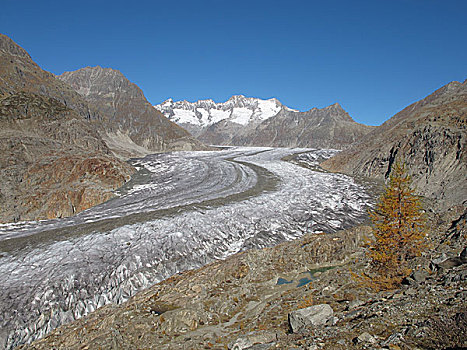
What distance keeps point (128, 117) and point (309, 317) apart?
113671 millimetres

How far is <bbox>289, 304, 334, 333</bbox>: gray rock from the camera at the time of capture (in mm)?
6836

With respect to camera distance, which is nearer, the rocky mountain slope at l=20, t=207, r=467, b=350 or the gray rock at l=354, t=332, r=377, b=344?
the gray rock at l=354, t=332, r=377, b=344

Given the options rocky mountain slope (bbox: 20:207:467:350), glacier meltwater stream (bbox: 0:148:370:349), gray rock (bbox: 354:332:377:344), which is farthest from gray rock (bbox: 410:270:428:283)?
glacier meltwater stream (bbox: 0:148:370:349)

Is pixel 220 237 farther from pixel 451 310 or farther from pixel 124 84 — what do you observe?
pixel 124 84

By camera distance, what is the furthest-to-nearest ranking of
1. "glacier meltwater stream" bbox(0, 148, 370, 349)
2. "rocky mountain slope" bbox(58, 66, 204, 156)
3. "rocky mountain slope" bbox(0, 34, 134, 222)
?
"rocky mountain slope" bbox(58, 66, 204, 156)
"rocky mountain slope" bbox(0, 34, 134, 222)
"glacier meltwater stream" bbox(0, 148, 370, 349)

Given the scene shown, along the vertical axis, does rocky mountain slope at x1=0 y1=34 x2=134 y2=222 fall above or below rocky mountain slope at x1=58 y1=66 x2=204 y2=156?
below

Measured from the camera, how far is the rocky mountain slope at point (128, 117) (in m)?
95.1

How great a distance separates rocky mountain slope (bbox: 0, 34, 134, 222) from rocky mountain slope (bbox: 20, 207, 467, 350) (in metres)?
A: 16.7

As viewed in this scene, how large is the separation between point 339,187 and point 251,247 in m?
16.8

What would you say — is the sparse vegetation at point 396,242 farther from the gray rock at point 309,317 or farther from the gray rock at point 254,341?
the gray rock at point 254,341

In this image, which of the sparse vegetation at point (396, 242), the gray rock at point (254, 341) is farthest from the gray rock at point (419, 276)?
the gray rock at point (254, 341)

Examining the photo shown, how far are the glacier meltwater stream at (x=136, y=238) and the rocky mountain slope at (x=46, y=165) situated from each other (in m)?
3.33

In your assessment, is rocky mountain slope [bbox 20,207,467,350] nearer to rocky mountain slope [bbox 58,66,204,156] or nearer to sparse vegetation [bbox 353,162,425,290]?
sparse vegetation [bbox 353,162,425,290]

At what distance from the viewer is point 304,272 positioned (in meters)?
13.7
